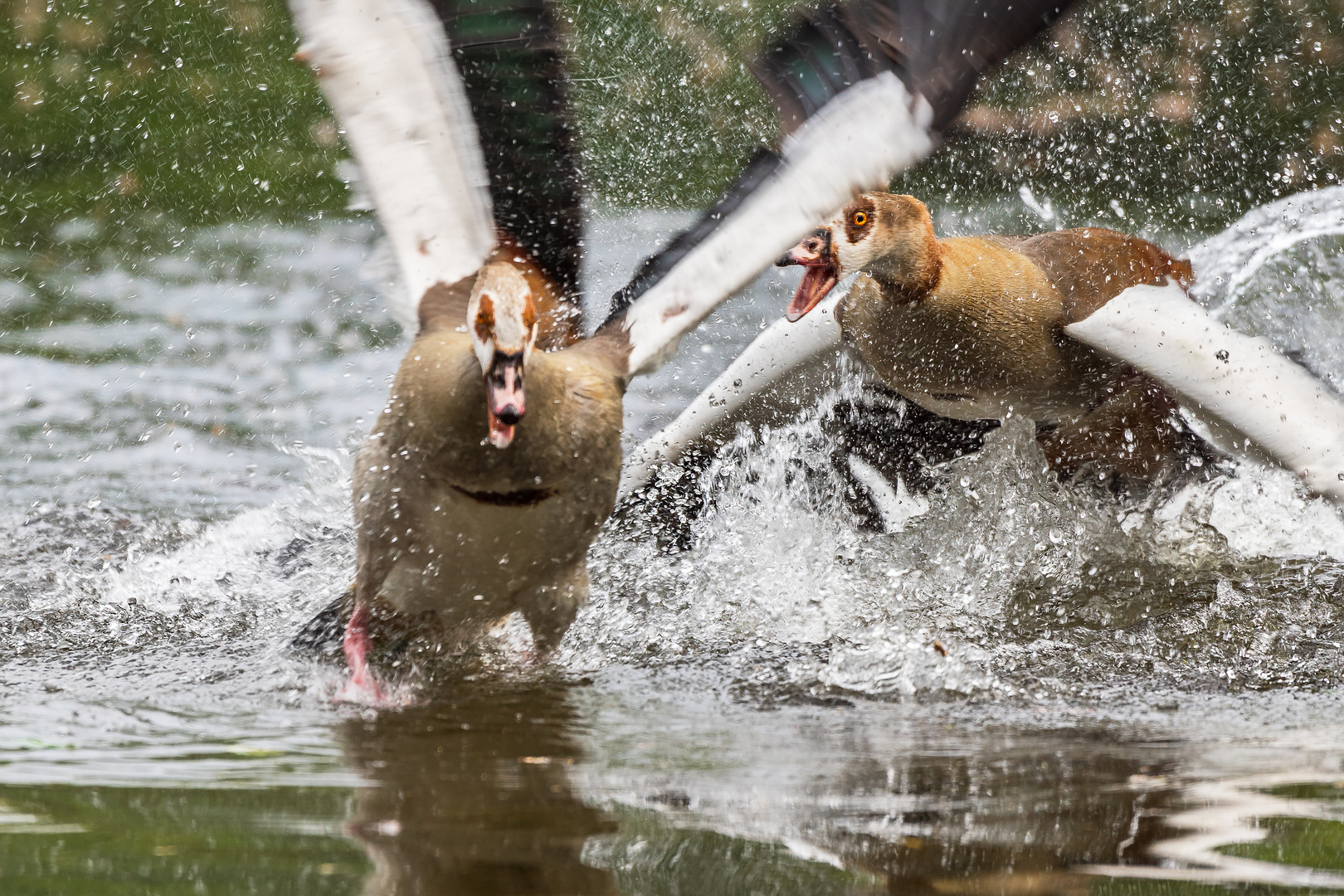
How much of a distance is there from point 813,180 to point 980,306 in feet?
4.78

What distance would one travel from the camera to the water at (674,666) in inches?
92.7

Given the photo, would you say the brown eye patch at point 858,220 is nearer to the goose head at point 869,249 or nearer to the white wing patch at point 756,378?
the goose head at point 869,249

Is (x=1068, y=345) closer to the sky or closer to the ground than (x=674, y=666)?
closer to the sky

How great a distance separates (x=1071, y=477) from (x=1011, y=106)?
4813mm

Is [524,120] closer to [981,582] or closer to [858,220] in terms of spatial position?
[858,220]

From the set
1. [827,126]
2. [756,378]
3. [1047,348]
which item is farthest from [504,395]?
[1047,348]

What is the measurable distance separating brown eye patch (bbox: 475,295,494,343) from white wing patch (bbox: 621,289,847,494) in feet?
6.01

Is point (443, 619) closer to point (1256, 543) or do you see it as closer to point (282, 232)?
point (1256, 543)

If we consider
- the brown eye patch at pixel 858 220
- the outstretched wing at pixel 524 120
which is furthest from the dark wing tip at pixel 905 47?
the brown eye patch at pixel 858 220

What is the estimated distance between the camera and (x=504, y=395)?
329 centimetres

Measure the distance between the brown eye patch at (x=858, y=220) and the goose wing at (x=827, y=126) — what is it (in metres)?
0.75

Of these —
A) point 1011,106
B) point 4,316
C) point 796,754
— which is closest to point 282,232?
point 4,316

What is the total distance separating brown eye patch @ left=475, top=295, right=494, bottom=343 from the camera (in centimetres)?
337

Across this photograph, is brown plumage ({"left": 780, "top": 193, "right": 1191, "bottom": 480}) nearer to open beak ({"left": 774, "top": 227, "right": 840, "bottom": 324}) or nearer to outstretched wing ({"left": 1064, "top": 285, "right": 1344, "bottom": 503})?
open beak ({"left": 774, "top": 227, "right": 840, "bottom": 324})
